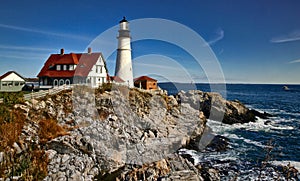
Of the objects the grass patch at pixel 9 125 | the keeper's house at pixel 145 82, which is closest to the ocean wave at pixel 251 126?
the keeper's house at pixel 145 82

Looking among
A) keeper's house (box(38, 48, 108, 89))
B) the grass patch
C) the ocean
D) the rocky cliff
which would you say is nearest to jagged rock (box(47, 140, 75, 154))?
the rocky cliff

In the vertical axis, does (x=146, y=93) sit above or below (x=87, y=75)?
below

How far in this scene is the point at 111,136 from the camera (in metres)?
15.2

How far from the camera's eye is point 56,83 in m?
23.5

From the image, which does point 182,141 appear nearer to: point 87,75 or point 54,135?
point 54,135

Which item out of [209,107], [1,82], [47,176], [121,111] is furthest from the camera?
[209,107]

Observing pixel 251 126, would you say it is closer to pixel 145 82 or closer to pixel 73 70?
pixel 145 82

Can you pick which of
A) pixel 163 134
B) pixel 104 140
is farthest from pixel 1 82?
pixel 163 134

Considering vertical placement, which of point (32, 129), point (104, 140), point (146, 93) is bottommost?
point (104, 140)

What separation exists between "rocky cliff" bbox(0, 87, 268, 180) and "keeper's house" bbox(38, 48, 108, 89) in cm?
383

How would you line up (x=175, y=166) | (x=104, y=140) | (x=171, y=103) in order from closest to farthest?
1. (x=175, y=166)
2. (x=104, y=140)
3. (x=171, y=103)

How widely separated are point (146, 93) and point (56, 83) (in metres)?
9.94

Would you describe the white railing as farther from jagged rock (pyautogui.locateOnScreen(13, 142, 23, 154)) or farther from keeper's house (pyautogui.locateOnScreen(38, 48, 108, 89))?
jagged rock (pyautogui.locateOnScreen(13, 142, 23, 154))

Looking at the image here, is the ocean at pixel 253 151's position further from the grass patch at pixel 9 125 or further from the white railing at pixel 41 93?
the white railing at pixel 41 93
